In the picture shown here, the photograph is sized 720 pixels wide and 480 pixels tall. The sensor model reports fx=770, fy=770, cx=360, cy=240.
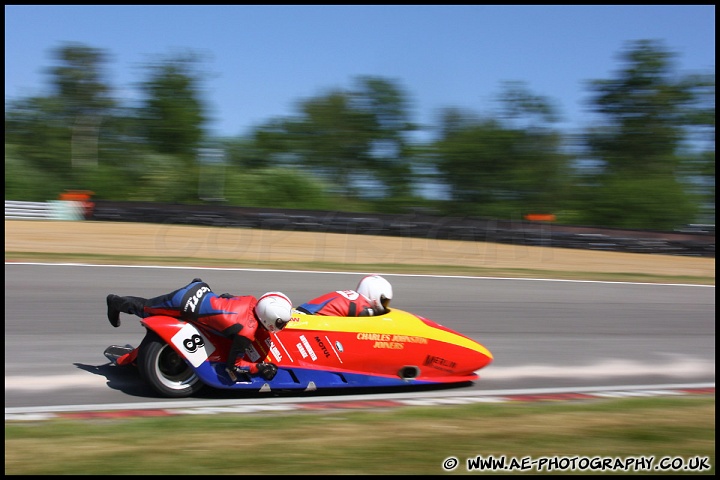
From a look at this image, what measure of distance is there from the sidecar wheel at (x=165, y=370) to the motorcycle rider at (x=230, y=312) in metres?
0.26

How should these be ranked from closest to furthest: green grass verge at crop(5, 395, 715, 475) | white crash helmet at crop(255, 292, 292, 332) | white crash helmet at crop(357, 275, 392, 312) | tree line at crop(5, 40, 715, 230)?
green grass verge at crop(5, 395, 715, 475) → white crash helmet at crop(255, 292, 292, 332) → white crash helmet at crop(357, 275, 392, 312) → tree line at crop(5, 40, 715, 230)

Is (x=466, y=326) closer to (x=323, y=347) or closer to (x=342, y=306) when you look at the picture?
(x=342, y=306)

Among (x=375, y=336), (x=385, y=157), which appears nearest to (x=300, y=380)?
(x=375, y=336)

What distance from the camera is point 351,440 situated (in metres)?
4.86

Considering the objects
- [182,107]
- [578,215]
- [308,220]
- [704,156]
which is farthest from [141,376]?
[182,107]

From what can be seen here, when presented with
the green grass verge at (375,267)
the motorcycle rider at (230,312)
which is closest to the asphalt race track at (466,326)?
the motorcycle rider at (230,312)

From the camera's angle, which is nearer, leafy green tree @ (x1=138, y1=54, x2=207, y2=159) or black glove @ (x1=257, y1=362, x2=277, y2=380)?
black glove @ (x1=257, y1=362, x2=277, y2=380)

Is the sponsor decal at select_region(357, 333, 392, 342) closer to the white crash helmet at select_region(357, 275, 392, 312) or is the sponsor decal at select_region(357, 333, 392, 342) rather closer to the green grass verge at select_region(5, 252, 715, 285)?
the white crash helmet at select_region(357, 275, 392, 312)

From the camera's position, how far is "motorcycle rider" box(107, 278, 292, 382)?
18.8 feet

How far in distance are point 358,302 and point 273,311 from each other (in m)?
1.02

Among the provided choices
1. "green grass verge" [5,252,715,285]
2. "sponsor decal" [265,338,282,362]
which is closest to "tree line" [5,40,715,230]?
"green grass verge" [5,252,715,285]

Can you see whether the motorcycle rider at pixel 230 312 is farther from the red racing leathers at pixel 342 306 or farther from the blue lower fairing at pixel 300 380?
the red racing leathers at pixel 342 306

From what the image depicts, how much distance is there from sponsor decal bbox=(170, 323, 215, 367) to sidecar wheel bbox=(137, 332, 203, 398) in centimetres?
12

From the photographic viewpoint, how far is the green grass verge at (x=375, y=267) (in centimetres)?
1232
